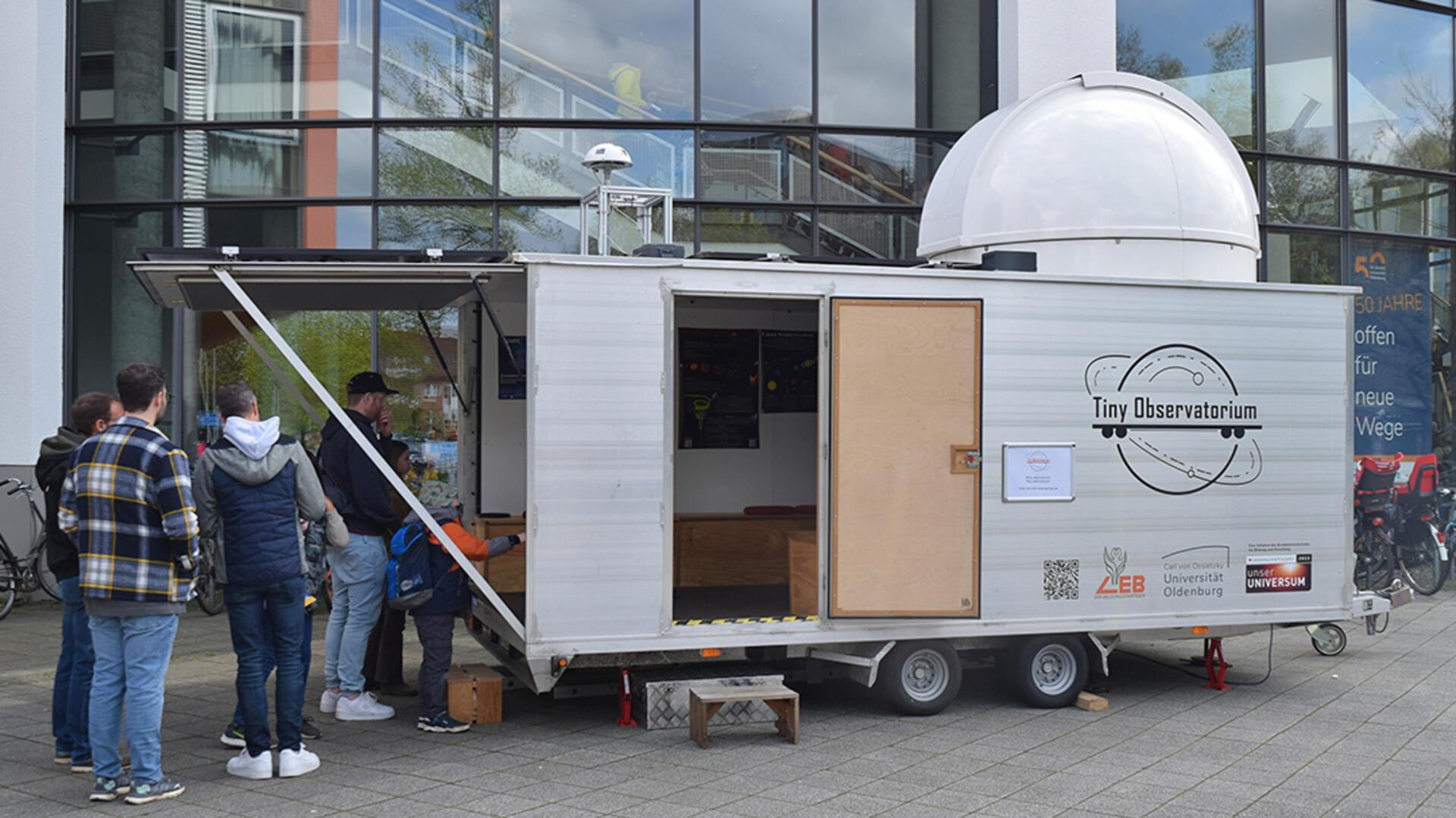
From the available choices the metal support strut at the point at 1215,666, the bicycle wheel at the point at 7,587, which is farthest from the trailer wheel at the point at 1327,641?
the bicycle wheel at the point at 7,587

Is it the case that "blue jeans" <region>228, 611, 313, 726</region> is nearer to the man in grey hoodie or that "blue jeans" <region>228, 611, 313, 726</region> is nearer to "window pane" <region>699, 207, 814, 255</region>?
the man in grey hoodie

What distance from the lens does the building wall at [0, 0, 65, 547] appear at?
1236 centimetres

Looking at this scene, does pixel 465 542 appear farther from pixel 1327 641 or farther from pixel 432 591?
pixel 1327 641

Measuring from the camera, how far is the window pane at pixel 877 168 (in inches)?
529

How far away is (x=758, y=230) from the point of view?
13312 mm

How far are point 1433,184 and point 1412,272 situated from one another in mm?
1188

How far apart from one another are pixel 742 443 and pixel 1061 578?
255 centimetres

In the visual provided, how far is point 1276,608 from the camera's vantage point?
853cm

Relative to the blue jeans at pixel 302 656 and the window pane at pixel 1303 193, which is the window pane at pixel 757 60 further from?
the blue jeans at pixel 302 656

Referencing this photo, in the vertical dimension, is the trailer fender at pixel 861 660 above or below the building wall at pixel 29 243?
below

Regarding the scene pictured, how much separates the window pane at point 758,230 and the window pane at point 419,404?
2.94 metres

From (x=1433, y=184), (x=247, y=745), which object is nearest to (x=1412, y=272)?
(x=1433, y=184)

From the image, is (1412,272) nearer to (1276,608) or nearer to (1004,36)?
(1004,36)

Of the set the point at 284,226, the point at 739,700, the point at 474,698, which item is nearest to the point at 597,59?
the point at 284,226
